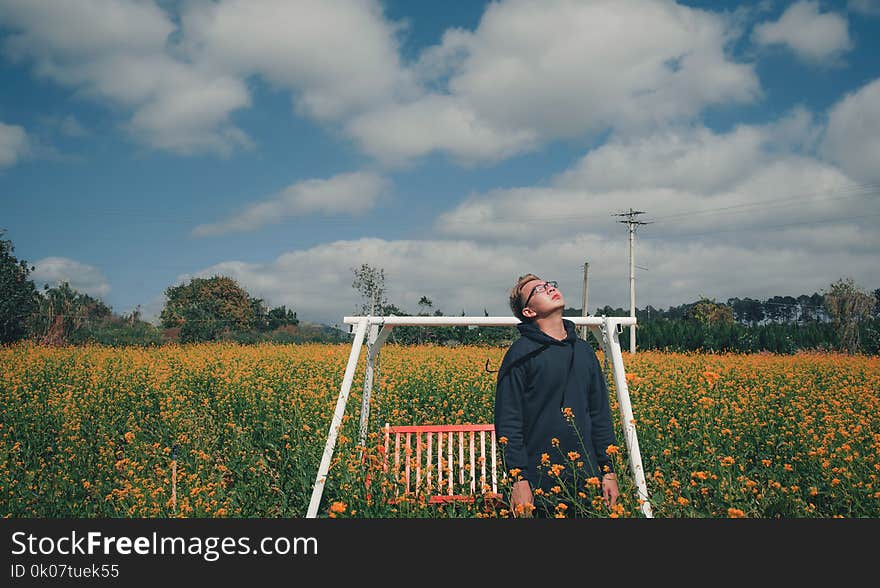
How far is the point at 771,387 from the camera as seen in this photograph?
8.82 metres

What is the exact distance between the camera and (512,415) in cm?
302

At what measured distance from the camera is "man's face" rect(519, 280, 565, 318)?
10.4 feet

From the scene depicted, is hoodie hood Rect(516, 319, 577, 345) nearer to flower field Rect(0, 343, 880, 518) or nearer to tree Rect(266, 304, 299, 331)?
flower field Rect(0, 343, 880, 518)

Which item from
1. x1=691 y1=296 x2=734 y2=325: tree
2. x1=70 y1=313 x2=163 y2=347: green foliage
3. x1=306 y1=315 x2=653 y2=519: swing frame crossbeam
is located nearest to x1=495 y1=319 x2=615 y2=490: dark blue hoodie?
x1=306 y1=315 x2=653 y2=519: swing frame crossbeam

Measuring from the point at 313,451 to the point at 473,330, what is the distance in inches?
598

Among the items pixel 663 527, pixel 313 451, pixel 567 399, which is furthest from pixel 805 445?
pixel 313 451

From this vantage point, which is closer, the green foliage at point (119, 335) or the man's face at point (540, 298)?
the man's face at point (540, 298)

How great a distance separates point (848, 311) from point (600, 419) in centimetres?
2817

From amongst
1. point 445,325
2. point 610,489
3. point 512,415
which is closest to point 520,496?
point 512,415

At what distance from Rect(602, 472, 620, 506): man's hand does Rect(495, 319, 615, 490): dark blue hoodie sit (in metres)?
0.06

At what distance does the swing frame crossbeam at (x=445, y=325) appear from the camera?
141 inches

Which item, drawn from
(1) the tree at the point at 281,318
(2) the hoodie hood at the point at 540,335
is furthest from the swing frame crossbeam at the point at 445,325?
(1) the tree at the point at 281,318

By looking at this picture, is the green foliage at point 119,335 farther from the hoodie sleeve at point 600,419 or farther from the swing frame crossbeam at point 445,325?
the hoodie sleeve at point 600,419

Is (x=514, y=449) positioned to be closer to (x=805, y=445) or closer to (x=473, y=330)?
(x=805, y=445)
